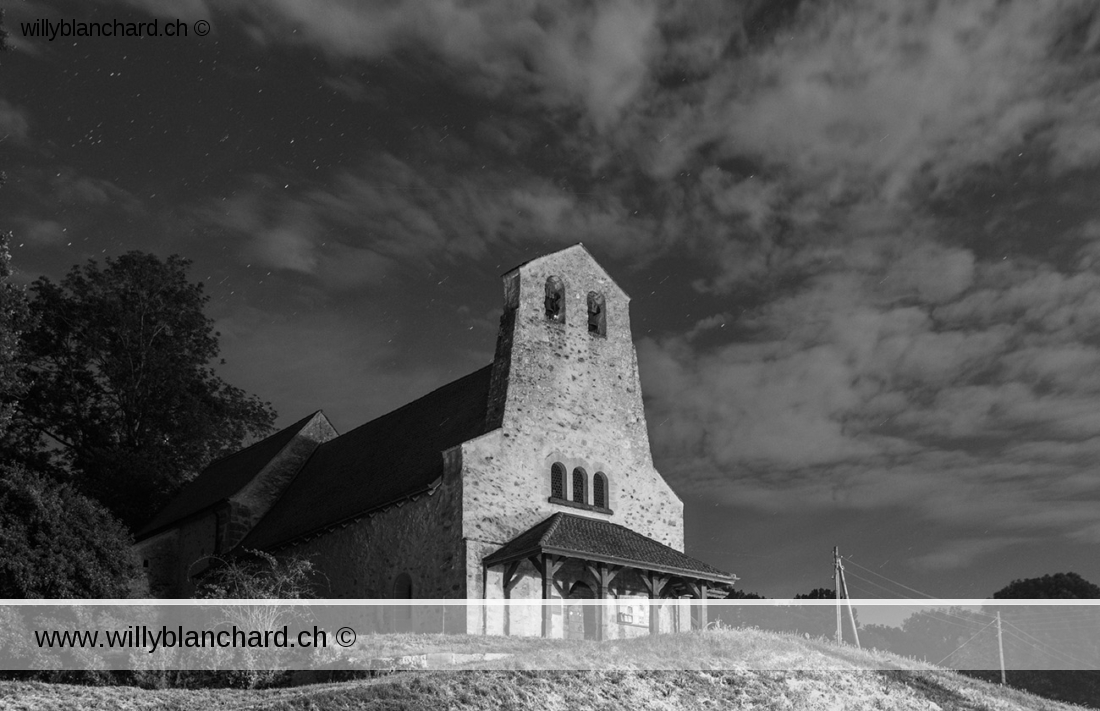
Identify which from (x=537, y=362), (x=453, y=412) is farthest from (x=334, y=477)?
(x=537, y=362)

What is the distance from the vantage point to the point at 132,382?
52.0 m

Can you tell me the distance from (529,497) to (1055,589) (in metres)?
59.7

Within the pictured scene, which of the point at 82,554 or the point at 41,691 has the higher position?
the point at 82,554

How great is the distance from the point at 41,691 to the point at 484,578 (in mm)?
12694

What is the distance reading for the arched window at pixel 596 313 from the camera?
35.5 meters

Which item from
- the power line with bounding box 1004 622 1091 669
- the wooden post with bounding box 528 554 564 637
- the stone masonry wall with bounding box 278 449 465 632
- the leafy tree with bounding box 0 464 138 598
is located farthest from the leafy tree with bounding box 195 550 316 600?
the power line with bounding box 1004 622 1091 669

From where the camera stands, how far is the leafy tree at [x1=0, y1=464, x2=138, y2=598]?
24156 mm

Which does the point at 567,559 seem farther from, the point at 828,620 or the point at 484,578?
the point at 828,620

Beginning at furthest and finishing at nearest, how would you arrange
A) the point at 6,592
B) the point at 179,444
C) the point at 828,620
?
the point at 828,620 → the point at 179,444 → the point at 6,592

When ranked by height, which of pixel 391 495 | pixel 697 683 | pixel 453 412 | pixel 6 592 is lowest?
pixel 697 683

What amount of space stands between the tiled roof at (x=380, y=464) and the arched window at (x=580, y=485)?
3.27 metres

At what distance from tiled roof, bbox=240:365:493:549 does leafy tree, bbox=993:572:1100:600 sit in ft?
A: 186

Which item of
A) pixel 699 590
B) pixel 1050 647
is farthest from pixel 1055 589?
pixel 699 590

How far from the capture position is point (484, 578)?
1144 inches
